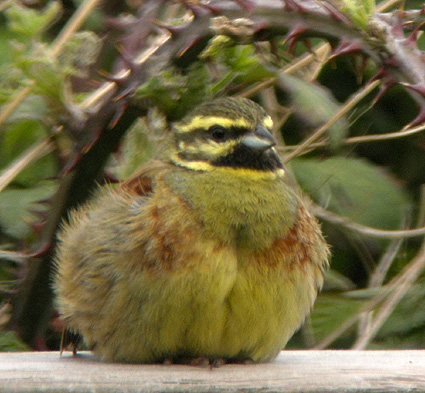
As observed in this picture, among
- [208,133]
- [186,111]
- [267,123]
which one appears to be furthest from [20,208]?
[267,123]

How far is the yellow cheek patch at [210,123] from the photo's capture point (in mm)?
2234

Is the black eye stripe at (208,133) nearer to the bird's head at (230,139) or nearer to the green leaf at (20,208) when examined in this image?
the bird's head at (230,139)

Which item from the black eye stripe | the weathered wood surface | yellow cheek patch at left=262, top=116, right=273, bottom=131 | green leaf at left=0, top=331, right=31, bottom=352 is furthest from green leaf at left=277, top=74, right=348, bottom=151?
green leaf at left=0, top=331, right=31, bottom=352

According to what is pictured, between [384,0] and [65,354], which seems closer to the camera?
[65,354]

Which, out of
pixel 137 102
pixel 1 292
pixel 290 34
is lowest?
pixel 1 292

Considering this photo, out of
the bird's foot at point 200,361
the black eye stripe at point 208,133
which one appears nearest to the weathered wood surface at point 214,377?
the bird's foot at point 200,361

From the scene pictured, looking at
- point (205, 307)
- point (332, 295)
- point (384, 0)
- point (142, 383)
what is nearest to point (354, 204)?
point (332, 295)

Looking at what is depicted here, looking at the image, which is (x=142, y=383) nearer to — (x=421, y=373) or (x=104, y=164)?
(x=421, y=373)

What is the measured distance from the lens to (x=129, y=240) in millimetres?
2074

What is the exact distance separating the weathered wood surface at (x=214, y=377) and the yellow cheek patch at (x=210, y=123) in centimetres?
66

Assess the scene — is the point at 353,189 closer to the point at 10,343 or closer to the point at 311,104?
the point at 311,104

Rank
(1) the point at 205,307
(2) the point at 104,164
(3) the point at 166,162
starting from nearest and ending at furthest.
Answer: (1) the point at 205,307, (3) the point at 166,162, (2) the point at 104,164

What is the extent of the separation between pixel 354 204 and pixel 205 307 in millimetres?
1218

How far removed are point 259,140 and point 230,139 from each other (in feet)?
0.29
